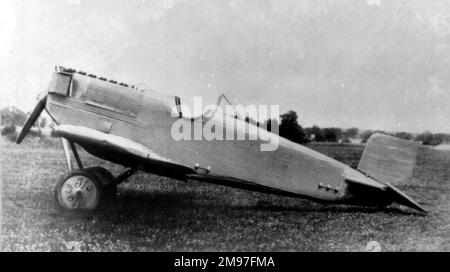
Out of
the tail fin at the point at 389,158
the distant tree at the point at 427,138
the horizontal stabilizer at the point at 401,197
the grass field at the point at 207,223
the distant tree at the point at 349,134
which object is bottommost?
the grass field at the point at 207,223

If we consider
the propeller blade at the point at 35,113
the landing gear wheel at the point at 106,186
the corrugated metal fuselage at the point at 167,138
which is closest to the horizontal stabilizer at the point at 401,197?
the corrugated metal fuselage at the point at 167,138

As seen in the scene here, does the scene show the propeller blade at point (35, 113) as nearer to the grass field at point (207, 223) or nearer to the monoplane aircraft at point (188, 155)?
the monoplane aircraft at point (188, 155)

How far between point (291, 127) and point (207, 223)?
300cm

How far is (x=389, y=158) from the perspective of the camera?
17.8 feet

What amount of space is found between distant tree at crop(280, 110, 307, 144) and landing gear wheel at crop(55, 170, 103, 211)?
3423 mm

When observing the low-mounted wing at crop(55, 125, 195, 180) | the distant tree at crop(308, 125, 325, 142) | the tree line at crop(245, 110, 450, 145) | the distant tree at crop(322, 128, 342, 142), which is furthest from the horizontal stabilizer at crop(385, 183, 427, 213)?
the distant tree at crop(322, 128, 342, 142)

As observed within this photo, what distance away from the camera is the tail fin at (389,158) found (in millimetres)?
5379

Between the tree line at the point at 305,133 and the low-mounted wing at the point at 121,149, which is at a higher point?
the tree line at the point at 305,133

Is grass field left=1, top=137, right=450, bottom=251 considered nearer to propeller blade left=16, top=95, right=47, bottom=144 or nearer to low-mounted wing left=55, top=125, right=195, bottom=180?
low-mounted wing left=55, top=125, right=195, bottom=180

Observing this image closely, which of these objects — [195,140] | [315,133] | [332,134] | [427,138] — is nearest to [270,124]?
[195,140]

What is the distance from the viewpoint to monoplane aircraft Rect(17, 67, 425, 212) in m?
5.07

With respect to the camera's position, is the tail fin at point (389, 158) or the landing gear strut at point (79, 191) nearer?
the landing gear strut at point (79, 191)

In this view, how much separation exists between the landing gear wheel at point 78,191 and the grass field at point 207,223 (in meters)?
0.15
